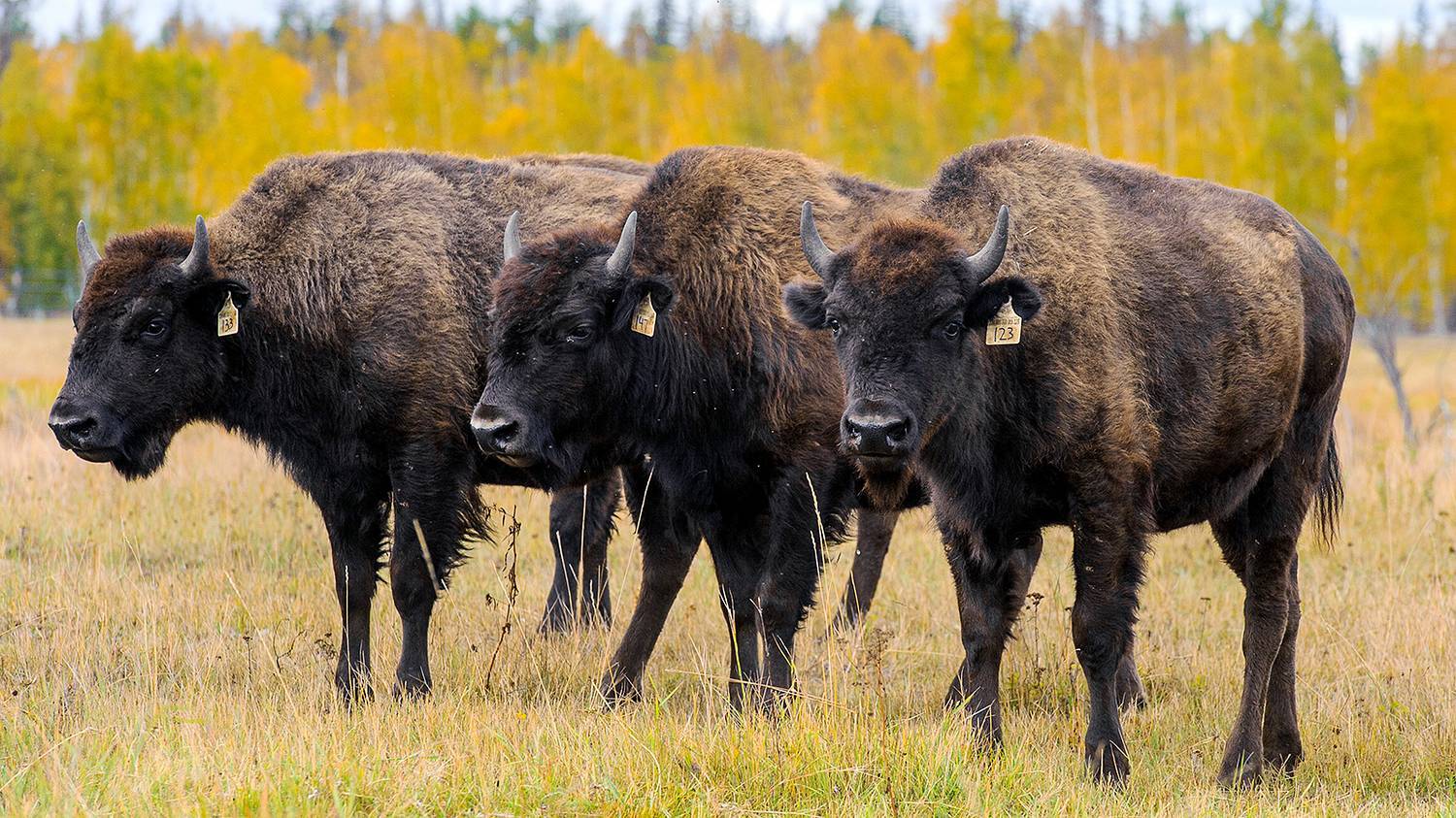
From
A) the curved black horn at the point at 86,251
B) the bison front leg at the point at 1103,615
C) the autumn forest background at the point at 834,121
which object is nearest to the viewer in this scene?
the bison front leg at the point at 1103,615

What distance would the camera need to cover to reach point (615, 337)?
677 centimetres

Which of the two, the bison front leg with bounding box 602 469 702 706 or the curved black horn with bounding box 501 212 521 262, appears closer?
the curved black horn with bounding box 501 212 521 262

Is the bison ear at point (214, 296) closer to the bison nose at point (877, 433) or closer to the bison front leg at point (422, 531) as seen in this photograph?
the bison front leg at point (422, 531)

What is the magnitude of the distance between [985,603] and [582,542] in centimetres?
385

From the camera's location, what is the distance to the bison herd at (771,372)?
5695mm

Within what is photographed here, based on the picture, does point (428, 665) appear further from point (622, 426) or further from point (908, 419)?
point (908, 419)

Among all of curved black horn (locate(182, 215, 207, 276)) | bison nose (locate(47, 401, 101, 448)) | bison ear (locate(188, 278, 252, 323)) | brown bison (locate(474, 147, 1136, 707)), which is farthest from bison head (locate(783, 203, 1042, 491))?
bison nose (locate(47, 401, 101, 448))

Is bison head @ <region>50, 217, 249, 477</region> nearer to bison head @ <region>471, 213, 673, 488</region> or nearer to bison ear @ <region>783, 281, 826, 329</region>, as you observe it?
A: bison head @ <region>471, 213, 673, 488</region>

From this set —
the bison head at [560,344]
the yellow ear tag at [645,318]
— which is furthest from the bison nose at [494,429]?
the yellow ear tag at [645,318]

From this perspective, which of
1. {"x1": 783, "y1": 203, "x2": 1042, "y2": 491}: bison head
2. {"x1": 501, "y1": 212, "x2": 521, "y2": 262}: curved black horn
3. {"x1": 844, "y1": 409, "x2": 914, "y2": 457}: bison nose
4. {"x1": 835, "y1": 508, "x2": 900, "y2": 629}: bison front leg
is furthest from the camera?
{"x1": 835, "y1": 508, "x2": 900, "y2": 629}: bison front leg

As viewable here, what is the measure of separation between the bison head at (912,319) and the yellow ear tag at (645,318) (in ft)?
3.70

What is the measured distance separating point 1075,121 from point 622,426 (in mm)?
35235

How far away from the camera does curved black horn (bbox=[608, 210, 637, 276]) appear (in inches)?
260

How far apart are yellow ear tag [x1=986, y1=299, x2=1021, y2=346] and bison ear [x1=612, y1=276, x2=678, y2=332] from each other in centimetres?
171
